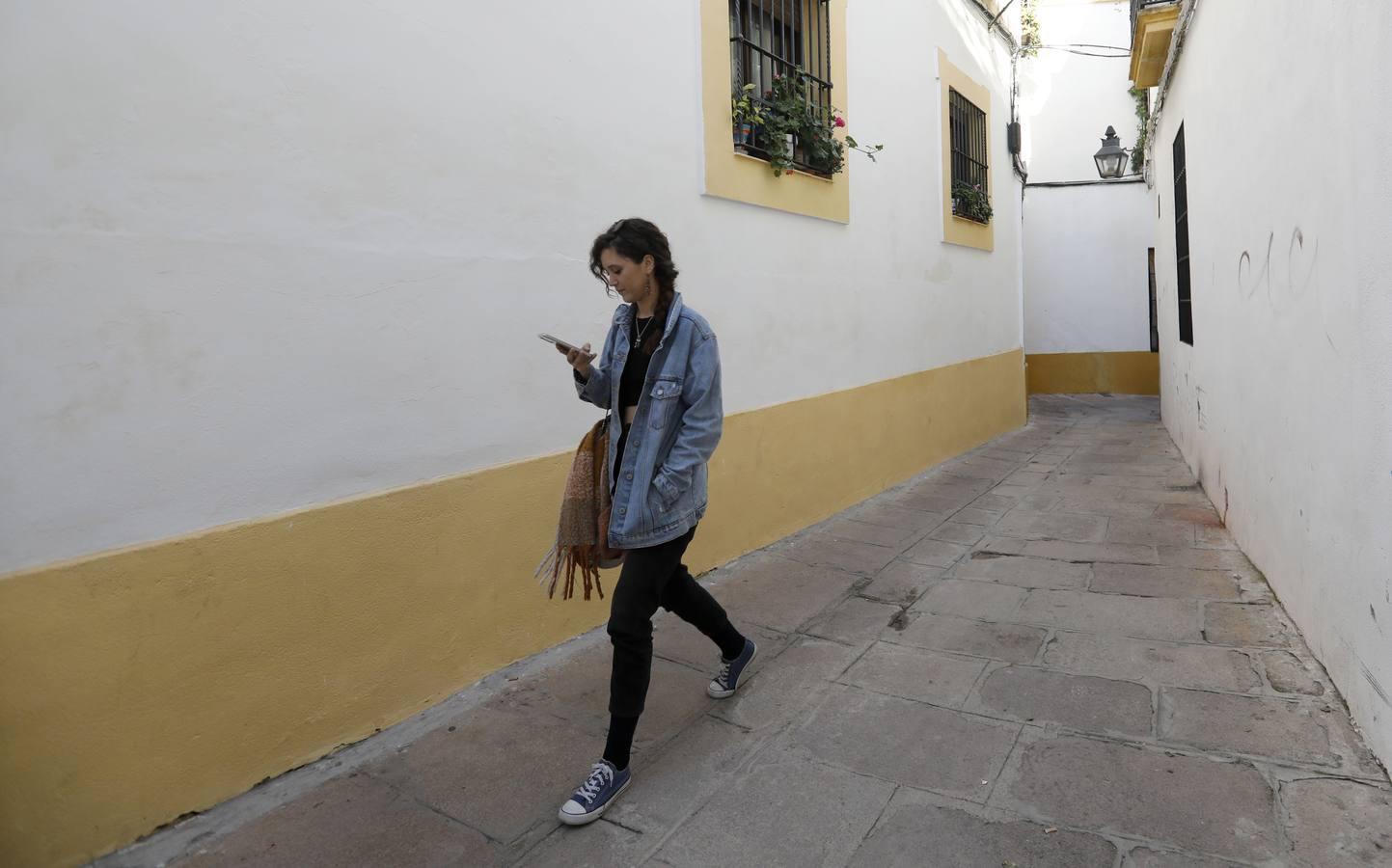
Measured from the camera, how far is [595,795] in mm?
2578

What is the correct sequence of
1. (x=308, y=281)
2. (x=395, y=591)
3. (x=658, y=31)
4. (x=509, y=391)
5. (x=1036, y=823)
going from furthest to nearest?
(x=658, y=31), (x=509, y=391), (x=395, y=591), (x=308, y=281), (x=1036, y=823)

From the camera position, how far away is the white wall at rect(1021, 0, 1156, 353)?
1437 cm

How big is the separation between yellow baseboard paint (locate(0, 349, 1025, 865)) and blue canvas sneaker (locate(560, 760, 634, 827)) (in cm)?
92

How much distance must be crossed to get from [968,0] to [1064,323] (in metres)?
6.97

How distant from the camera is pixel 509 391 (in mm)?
3600

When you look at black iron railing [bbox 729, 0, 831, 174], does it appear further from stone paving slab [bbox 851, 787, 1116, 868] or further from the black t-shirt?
stone paving slab [bbox 851, 787, 1116, 868]

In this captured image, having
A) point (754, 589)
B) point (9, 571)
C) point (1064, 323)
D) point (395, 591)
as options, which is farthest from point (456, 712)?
point (1064, 323)

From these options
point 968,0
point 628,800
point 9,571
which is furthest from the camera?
point 968,0

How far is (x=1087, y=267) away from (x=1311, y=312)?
40.4 ft

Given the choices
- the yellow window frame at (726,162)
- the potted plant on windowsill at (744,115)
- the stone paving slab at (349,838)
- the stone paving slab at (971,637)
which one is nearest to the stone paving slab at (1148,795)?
the stone paving slab at (971,637)

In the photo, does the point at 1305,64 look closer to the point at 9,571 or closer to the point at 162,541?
the point at 162,541

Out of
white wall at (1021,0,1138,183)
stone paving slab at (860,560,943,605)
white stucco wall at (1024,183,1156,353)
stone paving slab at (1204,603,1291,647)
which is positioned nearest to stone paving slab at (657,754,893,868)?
stone paving slab at (860,560,943,605)

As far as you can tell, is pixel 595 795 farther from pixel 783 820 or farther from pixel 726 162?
pixel 726 162

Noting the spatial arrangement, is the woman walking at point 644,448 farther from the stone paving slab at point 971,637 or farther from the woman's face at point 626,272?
the stone paving slab at point 971,637
